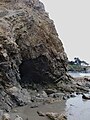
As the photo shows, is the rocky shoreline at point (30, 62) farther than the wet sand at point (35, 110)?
Yes

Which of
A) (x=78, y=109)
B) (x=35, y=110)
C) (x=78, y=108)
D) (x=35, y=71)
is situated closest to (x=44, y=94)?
(x=35, y=71)

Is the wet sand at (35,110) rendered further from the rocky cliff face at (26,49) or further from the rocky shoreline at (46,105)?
the rocky cliff face at (26,49)

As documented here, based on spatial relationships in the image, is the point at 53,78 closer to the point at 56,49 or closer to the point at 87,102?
the point at 56,49

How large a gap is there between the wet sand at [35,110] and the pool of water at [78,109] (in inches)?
34.8

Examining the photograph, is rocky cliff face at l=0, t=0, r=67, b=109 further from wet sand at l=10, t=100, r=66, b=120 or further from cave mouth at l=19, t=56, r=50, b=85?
wet sand at l=10, t=100, r=66, b=120

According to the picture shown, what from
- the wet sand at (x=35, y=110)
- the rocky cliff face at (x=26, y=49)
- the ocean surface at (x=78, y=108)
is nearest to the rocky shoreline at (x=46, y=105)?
the wet sand at (x=35, y=110)

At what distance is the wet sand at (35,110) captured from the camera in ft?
89.9

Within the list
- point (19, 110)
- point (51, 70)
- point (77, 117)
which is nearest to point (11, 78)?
point (19, 110)

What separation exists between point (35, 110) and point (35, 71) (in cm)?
1520

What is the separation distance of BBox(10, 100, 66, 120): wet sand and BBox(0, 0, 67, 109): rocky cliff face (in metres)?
1.93

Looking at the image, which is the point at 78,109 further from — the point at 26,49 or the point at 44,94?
the point at 26,49

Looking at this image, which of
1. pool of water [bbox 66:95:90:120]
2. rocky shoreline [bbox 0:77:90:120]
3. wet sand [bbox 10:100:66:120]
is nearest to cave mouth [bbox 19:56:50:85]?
rocky shoreline [bbox 0:77:90:120]

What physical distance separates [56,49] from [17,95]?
1893 centimetres

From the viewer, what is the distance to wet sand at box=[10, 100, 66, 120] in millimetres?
27389
